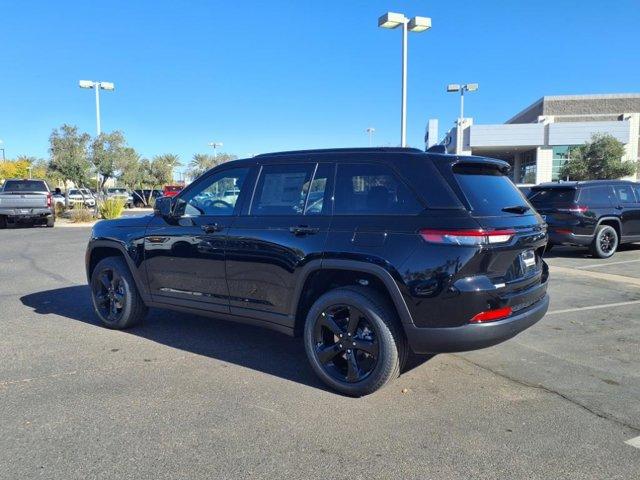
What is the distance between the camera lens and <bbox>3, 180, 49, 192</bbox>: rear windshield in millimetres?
19469

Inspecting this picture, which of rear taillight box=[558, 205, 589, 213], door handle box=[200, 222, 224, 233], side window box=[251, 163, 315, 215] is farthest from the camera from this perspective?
rear taillight box=[558, 205, 589, 213]

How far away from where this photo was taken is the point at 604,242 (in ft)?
36.0

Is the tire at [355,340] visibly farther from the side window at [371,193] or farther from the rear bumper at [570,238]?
the rear bumper at [570,238]

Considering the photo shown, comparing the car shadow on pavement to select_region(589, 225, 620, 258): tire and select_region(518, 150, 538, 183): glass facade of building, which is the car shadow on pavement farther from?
select_region(518, 150, 538, 183): glass facade of building

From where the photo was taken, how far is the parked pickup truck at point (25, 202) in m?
18.7

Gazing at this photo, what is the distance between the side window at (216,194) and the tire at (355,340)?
1.35 m

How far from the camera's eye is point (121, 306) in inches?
219

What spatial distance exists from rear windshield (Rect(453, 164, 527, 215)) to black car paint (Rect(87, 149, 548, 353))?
10 centimetres

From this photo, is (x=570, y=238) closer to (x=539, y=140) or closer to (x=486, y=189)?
(x=486, y=189)

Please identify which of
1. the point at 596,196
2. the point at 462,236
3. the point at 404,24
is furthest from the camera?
the point at 404,24

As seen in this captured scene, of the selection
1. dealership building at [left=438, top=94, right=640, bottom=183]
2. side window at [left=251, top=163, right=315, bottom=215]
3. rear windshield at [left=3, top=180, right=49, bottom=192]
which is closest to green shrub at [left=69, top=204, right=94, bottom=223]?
rear windshield at [left=3, top=180, right=49, bottom=192]

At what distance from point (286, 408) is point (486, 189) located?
2175 mm

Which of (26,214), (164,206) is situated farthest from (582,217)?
(26,214)

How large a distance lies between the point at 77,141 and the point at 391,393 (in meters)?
24.3
